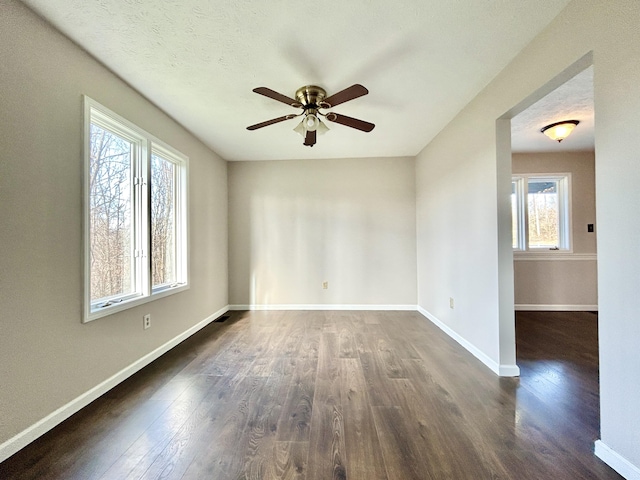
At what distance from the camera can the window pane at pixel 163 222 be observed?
2684 millimetres

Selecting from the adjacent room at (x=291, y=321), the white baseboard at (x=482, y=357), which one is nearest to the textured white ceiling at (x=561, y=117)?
the adjacent room at (x=291, y=321)

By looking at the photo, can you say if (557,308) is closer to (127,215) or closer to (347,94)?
(347,94)

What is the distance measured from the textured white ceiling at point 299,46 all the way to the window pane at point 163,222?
62cm

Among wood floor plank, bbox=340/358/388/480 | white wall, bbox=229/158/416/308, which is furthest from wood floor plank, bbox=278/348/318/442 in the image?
white wall, bbox=229/158/416/308

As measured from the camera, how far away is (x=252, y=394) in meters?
1.91

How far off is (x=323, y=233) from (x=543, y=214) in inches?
134

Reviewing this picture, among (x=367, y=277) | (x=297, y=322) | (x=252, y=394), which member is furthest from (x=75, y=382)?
(x=367, y=277)

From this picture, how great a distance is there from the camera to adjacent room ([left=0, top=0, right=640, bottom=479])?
131cm

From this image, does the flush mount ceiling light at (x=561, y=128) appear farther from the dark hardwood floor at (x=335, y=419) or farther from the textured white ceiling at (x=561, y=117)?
the dark hardwood floor at (x=335, y=419)

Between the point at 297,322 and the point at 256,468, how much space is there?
237 centimetres

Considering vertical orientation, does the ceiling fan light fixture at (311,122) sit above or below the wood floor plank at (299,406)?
above

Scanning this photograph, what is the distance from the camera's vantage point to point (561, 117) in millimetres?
2889

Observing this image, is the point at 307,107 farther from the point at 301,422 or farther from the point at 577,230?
the point at 577,230

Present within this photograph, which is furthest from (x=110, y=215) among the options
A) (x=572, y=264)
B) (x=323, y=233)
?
(x=572, y=264)
